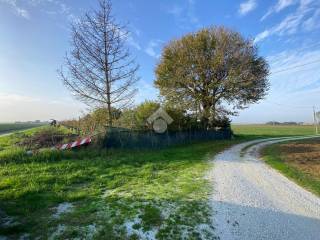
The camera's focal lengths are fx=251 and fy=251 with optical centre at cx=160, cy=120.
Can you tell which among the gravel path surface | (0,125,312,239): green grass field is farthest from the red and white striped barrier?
the gravel path surface

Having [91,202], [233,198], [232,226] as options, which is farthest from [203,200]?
[91,202]

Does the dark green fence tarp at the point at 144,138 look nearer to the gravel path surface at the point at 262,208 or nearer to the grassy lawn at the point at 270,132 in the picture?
the gravel path surface at the point at 262,208

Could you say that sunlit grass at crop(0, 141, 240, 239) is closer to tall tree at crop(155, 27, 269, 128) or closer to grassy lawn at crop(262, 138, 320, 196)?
grassy lawn at crop(262, 138, 320, 196)

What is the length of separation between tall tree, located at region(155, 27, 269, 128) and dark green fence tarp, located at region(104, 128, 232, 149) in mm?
4159

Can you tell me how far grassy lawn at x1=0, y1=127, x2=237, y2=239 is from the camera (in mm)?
4816

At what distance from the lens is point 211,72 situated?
2439 cm

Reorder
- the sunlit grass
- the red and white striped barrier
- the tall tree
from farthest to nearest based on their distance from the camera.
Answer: the tall tree, the red and white striped barrier, the sunlit grass

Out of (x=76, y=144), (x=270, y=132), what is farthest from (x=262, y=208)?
→ (x=270, y=132)

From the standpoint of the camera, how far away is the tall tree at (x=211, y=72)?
2356cm

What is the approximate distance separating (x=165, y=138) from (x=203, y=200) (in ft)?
40.0

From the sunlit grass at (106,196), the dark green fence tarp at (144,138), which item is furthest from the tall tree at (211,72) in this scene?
the sunlit grass at (106,196)

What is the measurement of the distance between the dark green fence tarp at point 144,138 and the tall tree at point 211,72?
416cm

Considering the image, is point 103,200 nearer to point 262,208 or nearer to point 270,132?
point 262,208

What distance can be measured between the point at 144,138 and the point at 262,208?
1117cm
